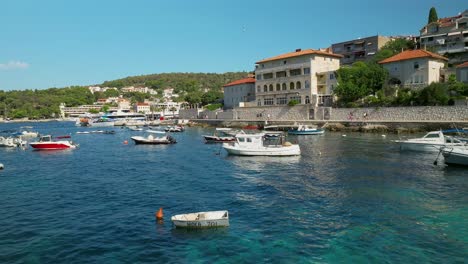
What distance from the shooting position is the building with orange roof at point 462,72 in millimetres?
67438

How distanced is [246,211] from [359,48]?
332 feet

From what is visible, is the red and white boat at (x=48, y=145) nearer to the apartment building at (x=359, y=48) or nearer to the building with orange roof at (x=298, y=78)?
the building with orange roof at (x=298, y=78)

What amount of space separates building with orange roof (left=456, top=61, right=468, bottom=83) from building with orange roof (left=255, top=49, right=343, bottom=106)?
76.7ft

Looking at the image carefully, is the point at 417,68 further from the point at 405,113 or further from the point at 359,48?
the point at 359,48

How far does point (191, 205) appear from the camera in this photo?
829 inches

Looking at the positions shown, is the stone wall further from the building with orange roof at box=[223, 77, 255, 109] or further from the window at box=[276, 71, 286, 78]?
the building with orange roof at box=[223, 77, 255, 109]

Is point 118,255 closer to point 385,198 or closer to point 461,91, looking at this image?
point 385,198

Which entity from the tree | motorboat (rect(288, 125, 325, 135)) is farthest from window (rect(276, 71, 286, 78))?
the tree

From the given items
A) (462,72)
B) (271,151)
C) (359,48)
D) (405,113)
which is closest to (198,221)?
(271,151)

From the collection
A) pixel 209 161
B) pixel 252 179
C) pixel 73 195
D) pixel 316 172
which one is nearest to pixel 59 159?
pixel 209 161

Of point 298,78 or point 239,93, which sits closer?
point 298,78

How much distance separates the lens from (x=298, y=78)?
8844 cm

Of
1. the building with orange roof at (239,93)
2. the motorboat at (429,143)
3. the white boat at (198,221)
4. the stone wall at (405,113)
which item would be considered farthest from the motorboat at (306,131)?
the white boat at (198,221)

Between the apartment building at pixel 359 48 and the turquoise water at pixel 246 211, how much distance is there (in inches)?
3002
